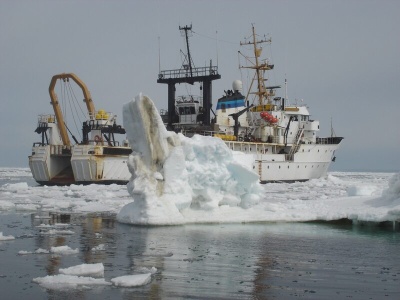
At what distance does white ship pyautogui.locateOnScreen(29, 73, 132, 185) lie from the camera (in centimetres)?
3447

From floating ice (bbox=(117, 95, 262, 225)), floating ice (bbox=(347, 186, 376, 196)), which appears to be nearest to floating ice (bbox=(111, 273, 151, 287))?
floating ice (bbox=(117, 95, 262, 225))

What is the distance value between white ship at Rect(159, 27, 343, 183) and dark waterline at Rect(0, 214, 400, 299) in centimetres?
2635

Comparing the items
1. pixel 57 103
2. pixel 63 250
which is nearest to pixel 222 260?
pixel 63 250

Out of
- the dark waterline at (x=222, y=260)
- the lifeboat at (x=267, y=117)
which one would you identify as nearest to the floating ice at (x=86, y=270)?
the dark waterline at (x=222, y=260)

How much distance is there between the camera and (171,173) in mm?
15992

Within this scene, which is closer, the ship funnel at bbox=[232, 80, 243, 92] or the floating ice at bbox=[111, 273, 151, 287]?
the floating ice at bbox=[111, 273, 151, 287]

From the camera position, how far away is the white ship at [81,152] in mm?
34469

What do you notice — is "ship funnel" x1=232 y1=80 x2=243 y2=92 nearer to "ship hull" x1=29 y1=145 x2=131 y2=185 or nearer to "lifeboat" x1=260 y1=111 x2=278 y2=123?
"lifeboat" x1=260 y1=111 x2=278 y2=123

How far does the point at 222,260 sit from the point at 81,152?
25213 millimetres

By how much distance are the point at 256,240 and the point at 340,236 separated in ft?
8.16

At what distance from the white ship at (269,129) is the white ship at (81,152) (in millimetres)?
6280

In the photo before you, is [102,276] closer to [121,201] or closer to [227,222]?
[227,222]

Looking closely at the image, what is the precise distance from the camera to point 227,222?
16219mm

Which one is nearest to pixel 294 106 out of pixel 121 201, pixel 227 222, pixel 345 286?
pixel 121 201
